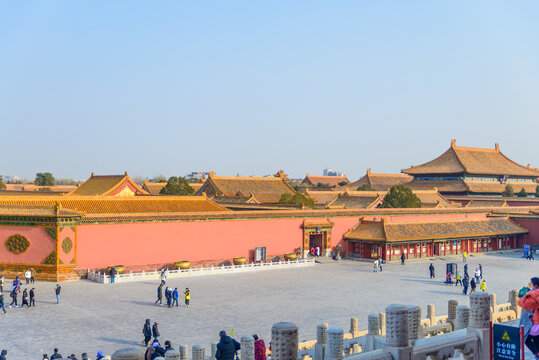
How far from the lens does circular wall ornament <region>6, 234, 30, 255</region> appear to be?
3300cm

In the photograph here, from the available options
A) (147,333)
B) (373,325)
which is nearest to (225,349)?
(373,325)

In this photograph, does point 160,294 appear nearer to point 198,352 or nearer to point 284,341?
point 198,352

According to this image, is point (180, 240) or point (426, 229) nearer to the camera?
point (180, 240)

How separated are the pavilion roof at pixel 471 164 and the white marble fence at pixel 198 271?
122 feet

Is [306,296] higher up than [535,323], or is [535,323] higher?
[535,323]

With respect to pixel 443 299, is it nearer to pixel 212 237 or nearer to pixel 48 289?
pixel 212 237

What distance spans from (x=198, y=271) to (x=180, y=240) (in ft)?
8.85

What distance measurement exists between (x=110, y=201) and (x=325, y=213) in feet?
50.9

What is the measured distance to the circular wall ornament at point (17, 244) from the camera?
3300 cm

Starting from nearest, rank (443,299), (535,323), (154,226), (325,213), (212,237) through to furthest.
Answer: (535,323), (443,299), (154,226), (212,237), (325,213)

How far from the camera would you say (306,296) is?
29344 millimetres

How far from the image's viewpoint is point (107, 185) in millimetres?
47531

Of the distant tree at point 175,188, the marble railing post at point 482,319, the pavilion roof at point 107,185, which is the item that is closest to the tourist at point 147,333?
the marble railing post at point 482,319

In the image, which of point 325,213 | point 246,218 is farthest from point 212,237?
point 325,213
